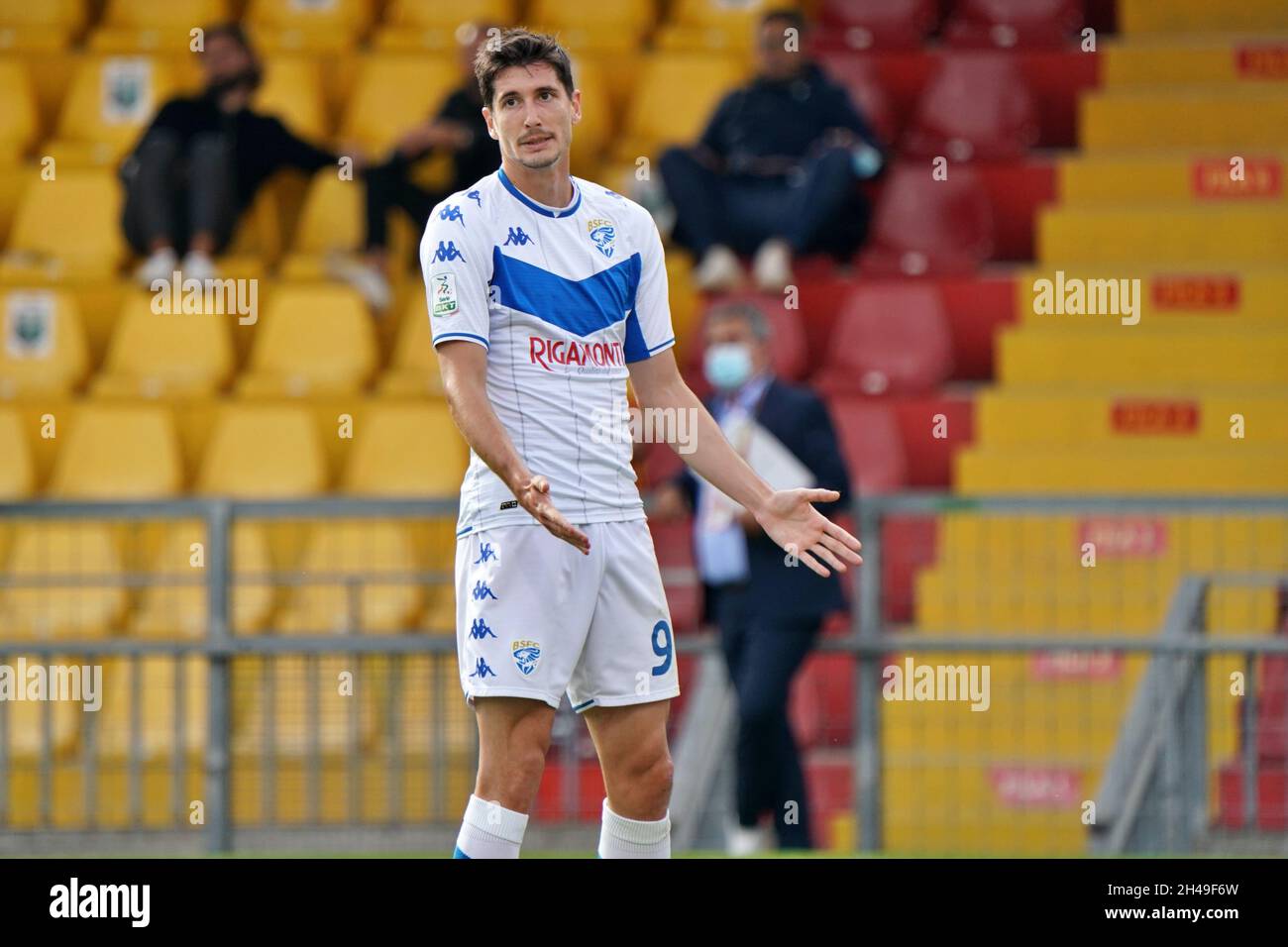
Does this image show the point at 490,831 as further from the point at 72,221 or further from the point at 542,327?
the point at 72,221

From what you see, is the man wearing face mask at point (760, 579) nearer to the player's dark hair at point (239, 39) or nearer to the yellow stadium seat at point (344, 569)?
the yellow stadium seat at point (344, 569)

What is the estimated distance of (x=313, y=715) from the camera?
912cm

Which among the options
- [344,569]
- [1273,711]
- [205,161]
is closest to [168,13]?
[205,161]

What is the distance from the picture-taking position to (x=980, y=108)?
11.9 m

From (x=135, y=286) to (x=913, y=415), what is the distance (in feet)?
12.6

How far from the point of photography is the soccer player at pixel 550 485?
17.1ft

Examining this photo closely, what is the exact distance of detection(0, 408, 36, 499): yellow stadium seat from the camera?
1055 centimetres

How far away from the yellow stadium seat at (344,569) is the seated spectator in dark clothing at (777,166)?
225 cm

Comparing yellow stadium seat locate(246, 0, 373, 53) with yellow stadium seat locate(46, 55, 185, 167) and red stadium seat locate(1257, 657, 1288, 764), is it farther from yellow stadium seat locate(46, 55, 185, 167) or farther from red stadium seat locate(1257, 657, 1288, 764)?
red stadium seat locate(1257, 657, 1288, 764)

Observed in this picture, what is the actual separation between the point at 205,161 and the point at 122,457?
154 cm

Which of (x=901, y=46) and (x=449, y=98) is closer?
(x=449, y=98)

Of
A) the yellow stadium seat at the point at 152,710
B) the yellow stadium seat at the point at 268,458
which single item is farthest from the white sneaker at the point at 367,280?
the yellow stadium seat at the point at 152,710
